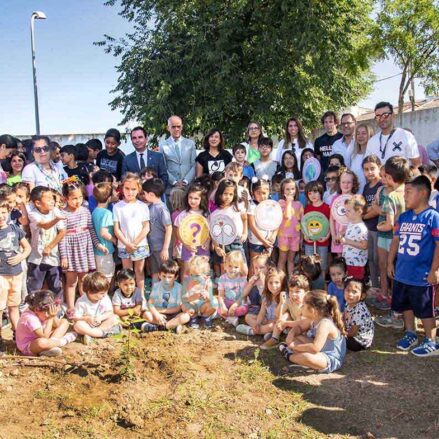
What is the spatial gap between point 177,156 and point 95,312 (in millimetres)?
2805

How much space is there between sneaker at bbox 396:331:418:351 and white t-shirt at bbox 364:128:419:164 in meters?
2.45

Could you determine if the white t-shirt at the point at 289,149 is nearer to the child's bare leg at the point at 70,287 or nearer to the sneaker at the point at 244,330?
the sneaker at the point at 244,330

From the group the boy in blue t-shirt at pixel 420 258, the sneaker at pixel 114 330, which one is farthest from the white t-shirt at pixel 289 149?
the sneaker at pixel 114 330

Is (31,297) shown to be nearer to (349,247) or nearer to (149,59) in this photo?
(349,247)

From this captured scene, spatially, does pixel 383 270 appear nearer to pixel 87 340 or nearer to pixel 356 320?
pixel 356 320

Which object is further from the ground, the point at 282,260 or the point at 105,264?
the point at 105,264

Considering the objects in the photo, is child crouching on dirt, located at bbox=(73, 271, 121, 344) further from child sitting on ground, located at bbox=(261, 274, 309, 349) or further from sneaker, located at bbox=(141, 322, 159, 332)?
child sitting on ground, located at bbox=(261, 274, 309, 349)

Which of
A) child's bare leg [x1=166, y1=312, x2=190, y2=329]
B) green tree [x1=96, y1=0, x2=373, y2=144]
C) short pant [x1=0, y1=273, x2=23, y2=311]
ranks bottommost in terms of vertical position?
child's bare leg [x1=166, y1=312, x2=190, y2=329]

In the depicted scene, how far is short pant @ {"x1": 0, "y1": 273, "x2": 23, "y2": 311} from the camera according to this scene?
5.11 meters

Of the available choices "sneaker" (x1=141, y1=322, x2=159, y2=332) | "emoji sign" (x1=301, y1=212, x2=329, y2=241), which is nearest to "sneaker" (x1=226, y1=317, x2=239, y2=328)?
"sneaker" (x1=141, y1=322, x2=159, y2=332)

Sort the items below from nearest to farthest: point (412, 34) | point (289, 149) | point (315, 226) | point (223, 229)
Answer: point (223, 229) → point (315, 226) → point (289, 149) → point (412, 34)

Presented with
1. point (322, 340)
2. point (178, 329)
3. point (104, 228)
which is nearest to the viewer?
point (322, 340)

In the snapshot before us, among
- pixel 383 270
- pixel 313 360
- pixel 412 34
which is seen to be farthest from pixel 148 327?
pixel 412 34

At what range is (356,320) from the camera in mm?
4949
